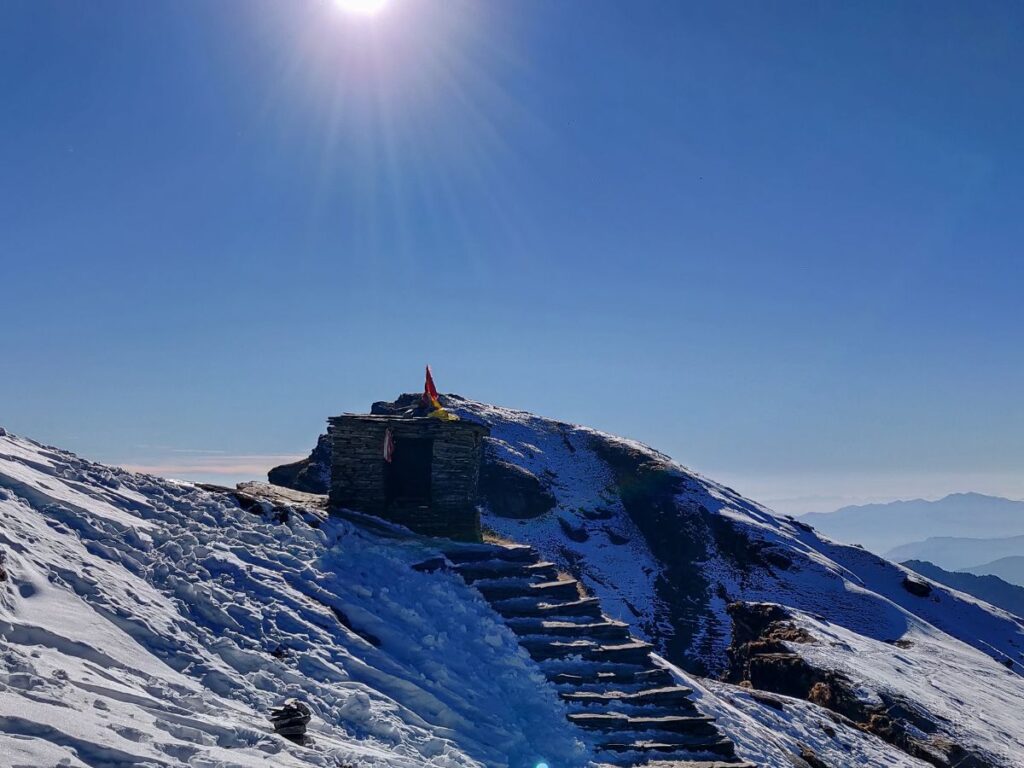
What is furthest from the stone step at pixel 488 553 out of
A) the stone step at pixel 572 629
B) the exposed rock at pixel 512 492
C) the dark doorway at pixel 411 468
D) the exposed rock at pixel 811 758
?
the exposed rock at pixel 512 492

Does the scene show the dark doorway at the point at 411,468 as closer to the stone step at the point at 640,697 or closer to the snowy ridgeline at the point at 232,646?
the snowy ridgeline at the point at 232,646

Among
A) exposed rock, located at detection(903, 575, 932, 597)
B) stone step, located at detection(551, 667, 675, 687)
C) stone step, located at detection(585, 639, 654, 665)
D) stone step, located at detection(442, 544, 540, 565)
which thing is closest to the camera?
stone step, located at detection(551, 667, 675, 687)

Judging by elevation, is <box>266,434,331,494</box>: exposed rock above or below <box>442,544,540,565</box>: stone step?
above

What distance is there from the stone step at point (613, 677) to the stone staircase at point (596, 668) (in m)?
0.02

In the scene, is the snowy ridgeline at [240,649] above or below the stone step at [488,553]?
below

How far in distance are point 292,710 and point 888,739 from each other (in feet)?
67.2

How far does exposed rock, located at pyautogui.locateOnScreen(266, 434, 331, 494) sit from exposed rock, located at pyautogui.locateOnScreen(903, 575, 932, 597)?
133ft

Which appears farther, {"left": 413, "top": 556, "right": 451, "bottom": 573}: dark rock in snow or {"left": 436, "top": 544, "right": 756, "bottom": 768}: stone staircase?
{"left": 413, "top": 556, "right": 451, "bottom": 573}: dark rock in snow

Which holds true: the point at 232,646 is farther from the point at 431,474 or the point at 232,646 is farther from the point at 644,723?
the point at 431,474

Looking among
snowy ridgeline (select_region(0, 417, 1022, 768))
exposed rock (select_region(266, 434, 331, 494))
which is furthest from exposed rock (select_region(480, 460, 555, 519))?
snowy ridgeline (select_region(0, 417, 1022, 768))

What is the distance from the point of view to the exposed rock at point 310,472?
46688mm

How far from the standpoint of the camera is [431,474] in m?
20.0

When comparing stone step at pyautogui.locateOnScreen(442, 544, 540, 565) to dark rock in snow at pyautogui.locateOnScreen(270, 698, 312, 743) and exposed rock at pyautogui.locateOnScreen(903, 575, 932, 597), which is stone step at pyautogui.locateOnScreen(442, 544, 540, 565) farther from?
exposed rock at pyautogui.locateOnScreen(903, 575, 932, 597)

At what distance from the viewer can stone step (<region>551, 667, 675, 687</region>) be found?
14.8 m
